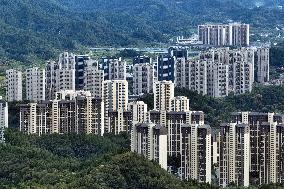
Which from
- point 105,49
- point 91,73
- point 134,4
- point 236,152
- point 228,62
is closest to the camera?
point 236,152

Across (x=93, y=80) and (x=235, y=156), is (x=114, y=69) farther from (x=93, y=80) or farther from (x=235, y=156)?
(x=235, y=156)

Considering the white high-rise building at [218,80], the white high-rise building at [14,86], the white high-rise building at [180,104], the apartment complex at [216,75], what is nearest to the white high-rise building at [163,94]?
the white high-rise building at [180,104]

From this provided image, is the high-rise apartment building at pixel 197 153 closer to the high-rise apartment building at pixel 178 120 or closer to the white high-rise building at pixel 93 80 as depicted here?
the high-rise apartment building at pixel 178 120

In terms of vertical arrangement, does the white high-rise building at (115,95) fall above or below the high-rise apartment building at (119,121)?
above

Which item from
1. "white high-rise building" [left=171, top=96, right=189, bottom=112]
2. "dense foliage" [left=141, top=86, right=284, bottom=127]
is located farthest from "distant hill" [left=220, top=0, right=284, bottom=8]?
"white high-rise building" [left=171, top=96, right=189, bottom=112]

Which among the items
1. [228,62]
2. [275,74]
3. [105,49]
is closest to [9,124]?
[228,62]

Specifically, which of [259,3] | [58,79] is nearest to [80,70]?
[58,79]

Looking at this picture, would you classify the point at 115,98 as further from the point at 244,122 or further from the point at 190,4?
the point at 190,4
